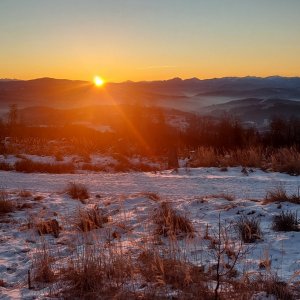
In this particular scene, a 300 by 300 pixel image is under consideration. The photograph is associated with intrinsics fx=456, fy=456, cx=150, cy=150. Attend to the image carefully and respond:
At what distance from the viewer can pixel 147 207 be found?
8.68 metres

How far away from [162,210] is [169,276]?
9.42 feet

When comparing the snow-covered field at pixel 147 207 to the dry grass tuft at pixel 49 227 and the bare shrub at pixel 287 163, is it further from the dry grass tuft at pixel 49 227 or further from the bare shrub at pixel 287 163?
the bare shrub at pixel 287 163

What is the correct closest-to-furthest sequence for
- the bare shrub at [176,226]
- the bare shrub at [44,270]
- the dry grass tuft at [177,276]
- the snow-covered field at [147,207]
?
the dry grass tuft at [177,276] → the bare shrub at [44,270] → the snow-covered field at [147,207] → the bare shrub at [176,226]

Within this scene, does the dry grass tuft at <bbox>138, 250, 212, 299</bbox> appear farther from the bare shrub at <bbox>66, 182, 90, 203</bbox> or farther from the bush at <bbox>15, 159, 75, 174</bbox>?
the bush at <bbox>15, 159, 75, 174</bbox>

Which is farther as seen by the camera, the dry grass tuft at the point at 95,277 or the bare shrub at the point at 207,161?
the bare shrub at the point at 207,161

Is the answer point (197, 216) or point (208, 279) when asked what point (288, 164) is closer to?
point (197, 216)

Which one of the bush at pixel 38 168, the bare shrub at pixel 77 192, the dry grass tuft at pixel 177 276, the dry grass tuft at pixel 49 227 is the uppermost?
the dry grass tuft at pixel 177 276

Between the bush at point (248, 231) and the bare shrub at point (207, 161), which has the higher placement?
the bush at point (248, 231)

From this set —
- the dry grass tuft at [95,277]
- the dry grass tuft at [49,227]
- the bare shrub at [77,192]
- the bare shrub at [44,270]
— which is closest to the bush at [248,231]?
the dry grass tuft at [95,277]

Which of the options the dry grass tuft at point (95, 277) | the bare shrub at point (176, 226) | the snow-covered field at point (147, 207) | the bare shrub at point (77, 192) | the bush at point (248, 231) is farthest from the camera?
the bare shrub at point (77, 192)

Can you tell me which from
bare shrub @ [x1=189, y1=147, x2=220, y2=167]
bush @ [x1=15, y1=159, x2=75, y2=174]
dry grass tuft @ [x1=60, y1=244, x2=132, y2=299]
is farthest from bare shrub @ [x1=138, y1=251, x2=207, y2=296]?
bush @ [x1=15, y1=159, x2=75, y2=174]

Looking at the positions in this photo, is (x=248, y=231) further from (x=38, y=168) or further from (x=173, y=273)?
(x=38, y=168)

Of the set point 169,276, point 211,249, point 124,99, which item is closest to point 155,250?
point 169,276

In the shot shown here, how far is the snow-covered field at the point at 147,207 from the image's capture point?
17.8ft
